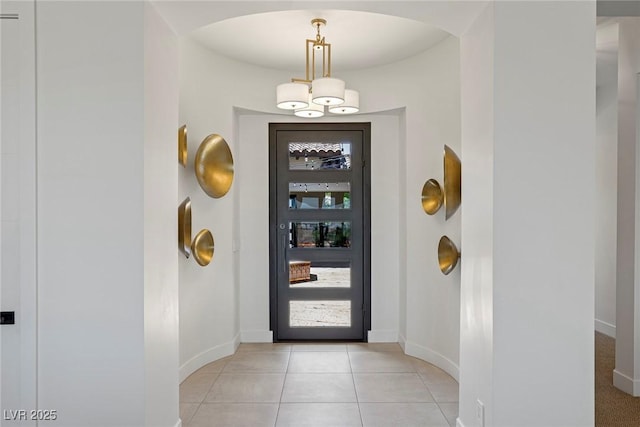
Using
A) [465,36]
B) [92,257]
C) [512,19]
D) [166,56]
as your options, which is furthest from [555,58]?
[92,257]

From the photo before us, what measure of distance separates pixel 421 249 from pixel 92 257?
287 cm

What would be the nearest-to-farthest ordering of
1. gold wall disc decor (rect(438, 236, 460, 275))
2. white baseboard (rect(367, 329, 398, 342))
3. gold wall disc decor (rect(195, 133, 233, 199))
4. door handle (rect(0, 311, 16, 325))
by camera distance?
door handle (rect(0, 311, 16, 325)) → gold wall disc decor (rect(438, 236, 460, 275)) → gold wall disc decor (rect(195, 133, 233, 199)) → white baseboard (rect(367, 329, 398, 342))

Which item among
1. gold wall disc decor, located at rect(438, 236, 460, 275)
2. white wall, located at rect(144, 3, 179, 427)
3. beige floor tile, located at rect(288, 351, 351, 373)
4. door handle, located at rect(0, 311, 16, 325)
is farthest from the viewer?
beige floor tile, located at rect(288, 351, 351, 373)

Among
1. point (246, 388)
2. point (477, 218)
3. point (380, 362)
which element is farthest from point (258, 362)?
point (477, 218)

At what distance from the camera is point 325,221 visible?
4895 millimetres

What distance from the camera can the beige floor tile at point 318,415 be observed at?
2932 mm

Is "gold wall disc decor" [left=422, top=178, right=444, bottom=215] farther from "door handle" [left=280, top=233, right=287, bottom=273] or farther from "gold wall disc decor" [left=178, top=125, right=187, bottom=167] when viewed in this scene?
"gold wall disc decor" [left=178, top=125, right=187, bottom=167]

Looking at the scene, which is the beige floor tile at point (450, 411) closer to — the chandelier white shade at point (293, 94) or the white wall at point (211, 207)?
the white wall at point (211, 207)

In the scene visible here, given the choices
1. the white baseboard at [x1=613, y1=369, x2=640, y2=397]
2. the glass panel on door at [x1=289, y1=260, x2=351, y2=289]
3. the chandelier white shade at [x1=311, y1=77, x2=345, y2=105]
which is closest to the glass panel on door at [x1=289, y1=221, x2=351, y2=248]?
the glass panel on door at [x1=289, y1=260, x2=351, y2=289]

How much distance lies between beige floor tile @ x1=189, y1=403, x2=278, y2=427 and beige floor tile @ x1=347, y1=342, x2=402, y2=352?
1540 mm

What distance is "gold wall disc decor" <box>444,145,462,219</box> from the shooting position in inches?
137

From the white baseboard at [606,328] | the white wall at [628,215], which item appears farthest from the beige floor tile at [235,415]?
the white baseboard at [606,328]

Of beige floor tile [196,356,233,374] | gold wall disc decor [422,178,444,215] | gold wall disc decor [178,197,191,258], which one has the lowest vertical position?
beige floor tile [196,356,233,374]

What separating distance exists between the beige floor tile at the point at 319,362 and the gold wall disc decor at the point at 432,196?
1509 mm
